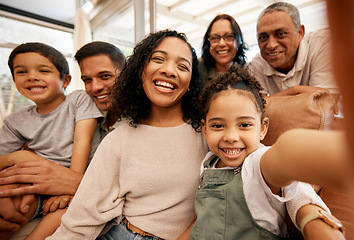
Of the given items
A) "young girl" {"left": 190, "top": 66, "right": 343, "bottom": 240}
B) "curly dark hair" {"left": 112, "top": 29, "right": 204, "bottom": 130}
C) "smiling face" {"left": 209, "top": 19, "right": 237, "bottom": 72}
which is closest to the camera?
"young girl" {"left": 190, "top": 66, "right": 343, "bottom": 240}

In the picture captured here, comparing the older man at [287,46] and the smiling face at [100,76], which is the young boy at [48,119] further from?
the older man at [287,46]

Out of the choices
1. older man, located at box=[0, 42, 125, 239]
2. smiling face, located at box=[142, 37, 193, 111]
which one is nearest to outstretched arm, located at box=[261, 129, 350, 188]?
smiling face, located at box=[142, 37, 193, 111]

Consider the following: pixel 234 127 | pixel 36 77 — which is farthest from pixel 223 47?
pixel 36 77

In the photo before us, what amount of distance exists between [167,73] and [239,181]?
53 cm

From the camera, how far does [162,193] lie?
0.92 metres

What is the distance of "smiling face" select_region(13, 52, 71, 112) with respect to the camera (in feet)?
4.08

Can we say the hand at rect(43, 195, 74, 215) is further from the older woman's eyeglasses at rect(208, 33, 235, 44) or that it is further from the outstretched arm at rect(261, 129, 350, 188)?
the older woman's eyeglasses at rect(208, 33, 235, 44)

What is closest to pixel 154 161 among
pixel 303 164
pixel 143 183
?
pixel 143 183

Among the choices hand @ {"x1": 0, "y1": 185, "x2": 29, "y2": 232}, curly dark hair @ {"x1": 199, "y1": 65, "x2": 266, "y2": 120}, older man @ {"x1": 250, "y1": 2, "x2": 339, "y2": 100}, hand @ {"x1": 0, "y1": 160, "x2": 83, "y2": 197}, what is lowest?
hand @ {"x1": 0, "y1": 185, "x2": 29, "y2": 232}

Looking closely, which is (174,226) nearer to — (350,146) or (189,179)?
(189,179)

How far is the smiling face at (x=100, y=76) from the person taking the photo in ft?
4.41

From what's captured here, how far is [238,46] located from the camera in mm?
1925

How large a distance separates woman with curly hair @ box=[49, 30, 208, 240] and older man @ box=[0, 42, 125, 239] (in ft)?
0.76

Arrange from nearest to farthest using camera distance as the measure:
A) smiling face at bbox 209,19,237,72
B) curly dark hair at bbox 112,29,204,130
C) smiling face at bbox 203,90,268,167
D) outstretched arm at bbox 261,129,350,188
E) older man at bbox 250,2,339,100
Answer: outstretched arm at bbox 261,129,350,188 → smiling face at bbox 203,90,268,167 → curly dark hair at bbox 112,29,204,130 → older man at bbox 250,2,339,100 → smiling face at bbox 209,19,237,72
